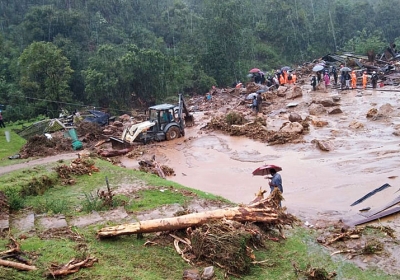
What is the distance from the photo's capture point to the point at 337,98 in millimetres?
25797

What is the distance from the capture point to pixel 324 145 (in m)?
16.8

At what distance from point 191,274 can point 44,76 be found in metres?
25.5

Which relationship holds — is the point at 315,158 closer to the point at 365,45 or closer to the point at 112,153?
the point at 112,153

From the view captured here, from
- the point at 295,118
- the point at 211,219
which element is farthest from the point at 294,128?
Result: the point at 211,219

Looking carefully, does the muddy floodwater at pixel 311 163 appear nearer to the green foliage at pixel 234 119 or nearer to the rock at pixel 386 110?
the rock at pixel 386 110

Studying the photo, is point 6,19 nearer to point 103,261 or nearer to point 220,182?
point 220,182

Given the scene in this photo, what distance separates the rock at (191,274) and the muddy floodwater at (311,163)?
4739 mm

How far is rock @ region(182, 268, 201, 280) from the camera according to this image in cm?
648

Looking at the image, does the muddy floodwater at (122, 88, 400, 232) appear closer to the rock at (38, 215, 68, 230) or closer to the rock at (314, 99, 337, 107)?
the rock at (314, 99, 337, 107)

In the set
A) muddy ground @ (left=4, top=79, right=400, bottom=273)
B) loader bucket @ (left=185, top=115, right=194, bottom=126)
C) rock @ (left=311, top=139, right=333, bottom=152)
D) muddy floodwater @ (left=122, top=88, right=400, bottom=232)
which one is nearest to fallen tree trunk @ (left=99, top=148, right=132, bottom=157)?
muddy ground @ (left=4, top=79, right=400, bottom=273)

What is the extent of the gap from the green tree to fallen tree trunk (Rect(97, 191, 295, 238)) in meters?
22.4

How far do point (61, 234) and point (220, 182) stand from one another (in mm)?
7280

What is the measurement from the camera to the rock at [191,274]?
648cm

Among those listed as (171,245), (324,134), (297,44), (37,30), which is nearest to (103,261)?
(171,245)
